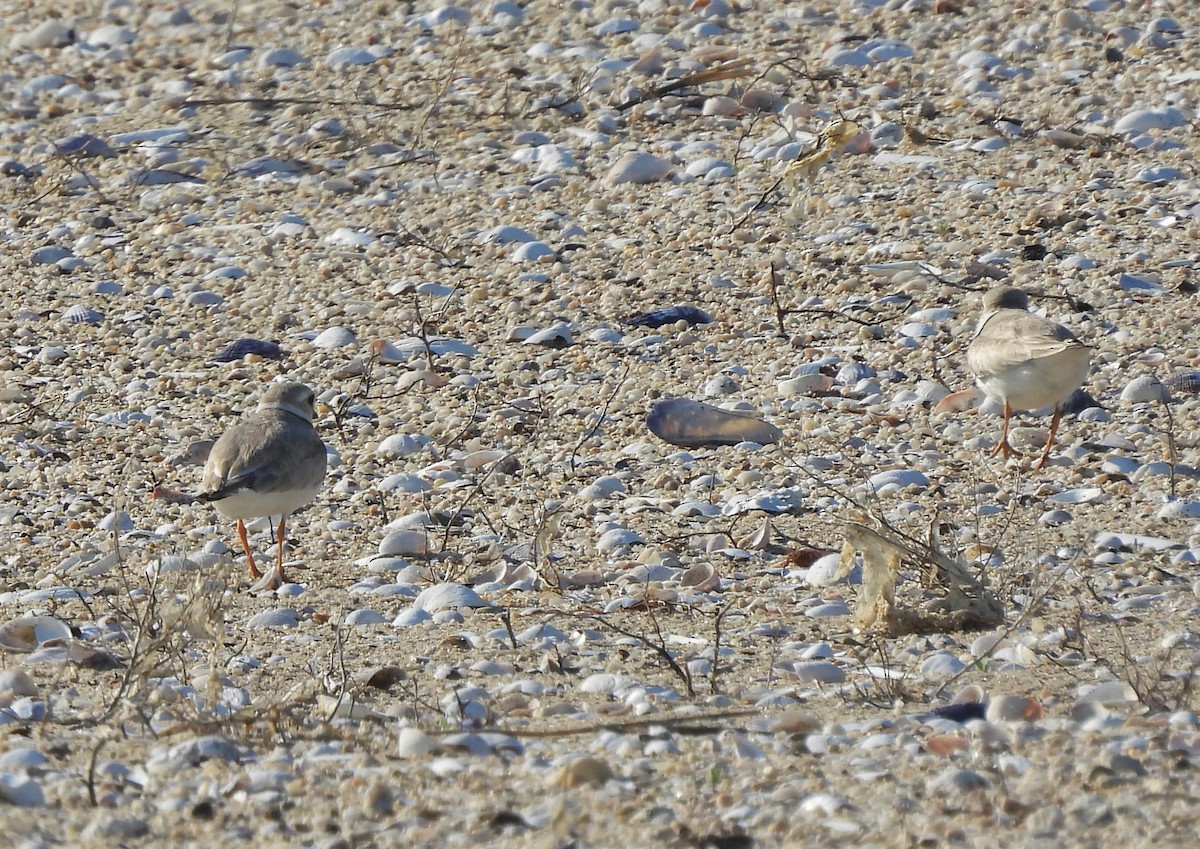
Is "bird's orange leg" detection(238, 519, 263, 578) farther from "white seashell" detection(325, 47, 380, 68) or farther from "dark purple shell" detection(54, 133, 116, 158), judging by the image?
"white seashell" detection(325, 47, 380, 68)

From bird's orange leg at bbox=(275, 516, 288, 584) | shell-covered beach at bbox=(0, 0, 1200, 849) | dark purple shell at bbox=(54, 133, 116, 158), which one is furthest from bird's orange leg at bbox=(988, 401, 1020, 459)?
dark purple shell at bbox=(54, 133, 116, 158)

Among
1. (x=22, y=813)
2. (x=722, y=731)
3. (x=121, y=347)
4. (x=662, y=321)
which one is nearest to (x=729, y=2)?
(x=662, y=321)

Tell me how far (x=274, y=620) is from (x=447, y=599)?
55 centimetres

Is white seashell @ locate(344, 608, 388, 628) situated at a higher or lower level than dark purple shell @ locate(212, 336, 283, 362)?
higher

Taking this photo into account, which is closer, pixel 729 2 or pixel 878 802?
pixel 878 802

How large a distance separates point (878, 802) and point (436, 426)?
3697mm

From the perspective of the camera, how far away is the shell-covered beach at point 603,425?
3.96m

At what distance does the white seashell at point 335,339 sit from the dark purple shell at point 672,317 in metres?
1.29

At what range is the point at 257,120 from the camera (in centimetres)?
1052

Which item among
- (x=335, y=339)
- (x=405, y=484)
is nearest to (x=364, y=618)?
(x=405, y=484)

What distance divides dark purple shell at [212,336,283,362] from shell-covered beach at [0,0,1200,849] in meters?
0.03

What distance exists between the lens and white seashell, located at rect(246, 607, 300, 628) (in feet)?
17.8

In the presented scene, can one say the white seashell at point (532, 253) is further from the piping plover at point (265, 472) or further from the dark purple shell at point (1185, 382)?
the dark purple shell at point (1185, 382)

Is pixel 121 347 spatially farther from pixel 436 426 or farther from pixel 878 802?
pixel 878 802
